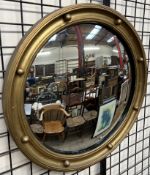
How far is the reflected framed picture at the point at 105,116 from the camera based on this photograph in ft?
2.48

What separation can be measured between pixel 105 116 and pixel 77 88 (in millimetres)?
164

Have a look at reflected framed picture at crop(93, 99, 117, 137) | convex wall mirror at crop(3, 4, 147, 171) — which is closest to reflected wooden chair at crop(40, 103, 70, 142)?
convex wall mirror at crop(3, 4, 147, 171)

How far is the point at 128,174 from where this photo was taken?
40.2 inches

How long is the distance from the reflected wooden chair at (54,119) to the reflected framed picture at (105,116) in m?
0.13

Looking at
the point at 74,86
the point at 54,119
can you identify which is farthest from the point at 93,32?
the point at 54,119

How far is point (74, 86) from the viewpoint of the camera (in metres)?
0.67

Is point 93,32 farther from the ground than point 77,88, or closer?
farther from the ground

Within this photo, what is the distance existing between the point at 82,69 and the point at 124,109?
265 mm

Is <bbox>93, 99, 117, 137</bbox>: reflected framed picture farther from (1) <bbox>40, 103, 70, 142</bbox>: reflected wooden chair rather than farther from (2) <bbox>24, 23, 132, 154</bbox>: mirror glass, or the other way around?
(1) <bbox>40, 103, 70, 142</bbox>: reflected wooden chair

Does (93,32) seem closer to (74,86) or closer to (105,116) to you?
(74,86)

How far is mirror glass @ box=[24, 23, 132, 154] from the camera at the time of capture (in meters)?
0.60

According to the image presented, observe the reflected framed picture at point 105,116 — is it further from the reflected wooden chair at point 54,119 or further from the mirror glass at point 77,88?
the reflected wooden chair at point 54,119

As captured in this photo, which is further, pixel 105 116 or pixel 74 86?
pixel 105 116

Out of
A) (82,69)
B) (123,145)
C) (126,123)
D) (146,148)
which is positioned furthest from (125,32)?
(146,148)
